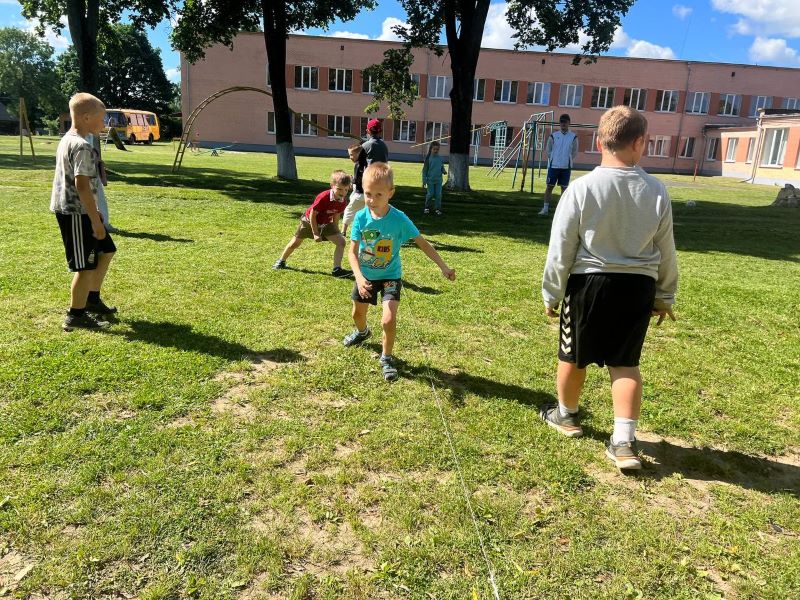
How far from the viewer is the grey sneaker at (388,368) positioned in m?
4.17

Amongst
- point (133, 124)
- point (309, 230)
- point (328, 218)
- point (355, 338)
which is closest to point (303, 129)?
point (133, 124)

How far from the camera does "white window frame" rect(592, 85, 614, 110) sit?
4603cm

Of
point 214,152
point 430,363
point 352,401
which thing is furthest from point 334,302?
point 214,152

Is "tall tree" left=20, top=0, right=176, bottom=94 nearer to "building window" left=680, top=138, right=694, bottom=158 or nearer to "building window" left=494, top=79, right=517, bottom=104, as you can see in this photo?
"building window" left=494, top=79, right=517, bottom=104

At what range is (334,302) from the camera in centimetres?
602

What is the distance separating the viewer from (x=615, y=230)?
3.08 m

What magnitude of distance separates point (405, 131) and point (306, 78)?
8.84 metres

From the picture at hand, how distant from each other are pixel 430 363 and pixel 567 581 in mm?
2359

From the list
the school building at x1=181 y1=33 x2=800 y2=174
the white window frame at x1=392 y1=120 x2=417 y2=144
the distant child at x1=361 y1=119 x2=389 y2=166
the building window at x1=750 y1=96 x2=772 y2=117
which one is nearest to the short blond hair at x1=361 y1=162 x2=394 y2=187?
the distant child at x1=361 y1=119 x2=389 y2=166

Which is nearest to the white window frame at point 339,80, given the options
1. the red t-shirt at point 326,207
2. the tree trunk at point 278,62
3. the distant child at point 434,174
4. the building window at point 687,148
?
the tree trunk at point 278,62

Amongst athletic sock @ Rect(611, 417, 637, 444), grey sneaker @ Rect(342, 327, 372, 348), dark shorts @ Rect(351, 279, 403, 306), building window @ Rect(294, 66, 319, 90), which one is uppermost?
building window @ Rect(294, 66, 319, 90)

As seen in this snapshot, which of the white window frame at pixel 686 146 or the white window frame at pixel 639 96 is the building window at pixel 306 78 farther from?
the white window frame at pixel 686 146

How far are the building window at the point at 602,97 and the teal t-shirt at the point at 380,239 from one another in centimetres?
4726

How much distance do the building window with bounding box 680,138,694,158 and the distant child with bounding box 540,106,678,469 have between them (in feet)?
167
